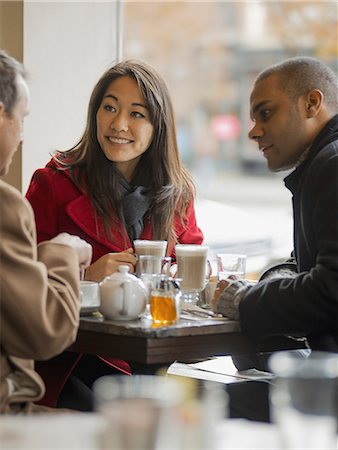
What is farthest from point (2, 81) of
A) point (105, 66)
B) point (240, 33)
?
point (240, 33)

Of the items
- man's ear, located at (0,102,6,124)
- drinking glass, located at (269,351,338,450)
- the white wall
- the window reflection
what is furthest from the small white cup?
the window reflection

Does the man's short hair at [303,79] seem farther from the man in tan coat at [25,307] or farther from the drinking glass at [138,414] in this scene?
the drinking glass at [138,414]

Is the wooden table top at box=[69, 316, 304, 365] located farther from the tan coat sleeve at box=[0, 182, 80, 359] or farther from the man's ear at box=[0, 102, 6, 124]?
the man's ear at box=[0, 102, 6, 124]

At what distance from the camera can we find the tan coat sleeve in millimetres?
2072

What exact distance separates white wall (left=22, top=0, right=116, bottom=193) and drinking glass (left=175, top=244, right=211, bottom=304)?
5.03 ft

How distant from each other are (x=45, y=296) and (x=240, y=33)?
15.8 meters

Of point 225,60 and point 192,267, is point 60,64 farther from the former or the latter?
point 225,60

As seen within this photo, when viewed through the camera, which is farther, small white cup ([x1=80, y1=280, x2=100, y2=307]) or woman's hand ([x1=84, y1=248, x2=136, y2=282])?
woman's hand ([x1=84, y1=248, x2=136, y2=282])

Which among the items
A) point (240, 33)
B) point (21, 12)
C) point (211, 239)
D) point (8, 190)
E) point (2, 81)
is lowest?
point (211, 239)

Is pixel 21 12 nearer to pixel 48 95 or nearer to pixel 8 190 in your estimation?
pixel 48 95

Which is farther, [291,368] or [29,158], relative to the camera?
[29,158]

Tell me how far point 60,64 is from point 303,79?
1909 mm

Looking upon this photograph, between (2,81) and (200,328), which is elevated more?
(2,81)

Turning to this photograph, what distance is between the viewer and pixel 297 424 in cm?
146
